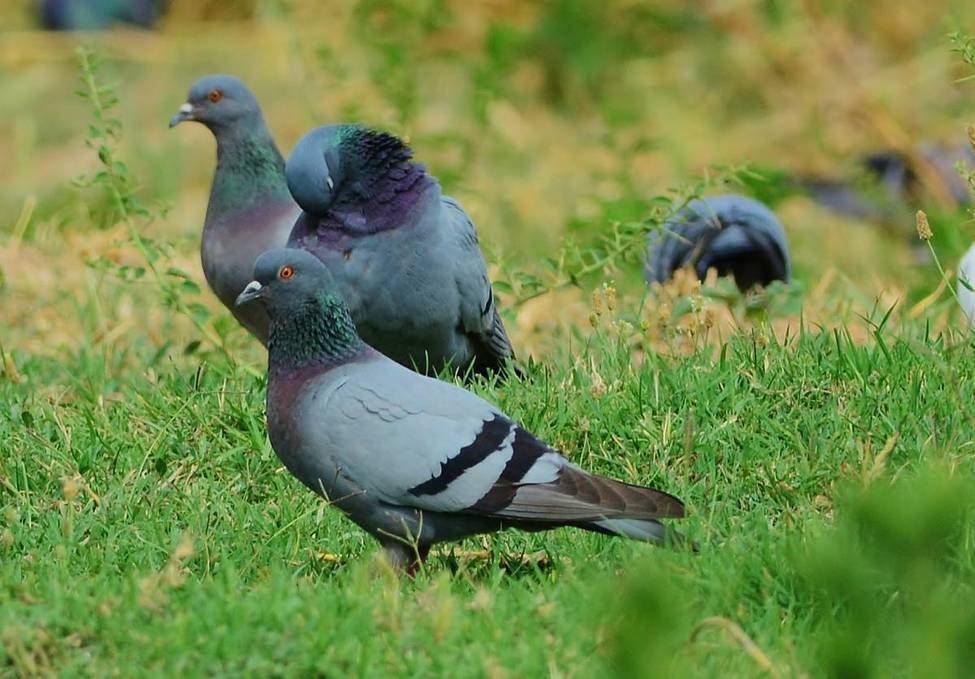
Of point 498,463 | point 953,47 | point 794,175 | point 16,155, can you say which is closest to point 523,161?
point 794,175

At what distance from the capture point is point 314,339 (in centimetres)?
356

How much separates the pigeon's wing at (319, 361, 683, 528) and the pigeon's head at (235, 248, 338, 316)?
0.32m

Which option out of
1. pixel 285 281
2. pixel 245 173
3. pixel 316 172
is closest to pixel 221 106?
pixel 245 173

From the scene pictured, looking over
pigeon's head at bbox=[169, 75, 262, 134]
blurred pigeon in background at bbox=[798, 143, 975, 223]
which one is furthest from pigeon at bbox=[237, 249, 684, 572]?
blurred pigeon in background at bbox=[798, 143, 975, 223]

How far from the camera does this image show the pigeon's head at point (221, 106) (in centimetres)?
520

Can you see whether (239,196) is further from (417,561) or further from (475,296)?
(417,561)

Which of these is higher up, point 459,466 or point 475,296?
point 459,466

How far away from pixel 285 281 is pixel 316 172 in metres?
0.89

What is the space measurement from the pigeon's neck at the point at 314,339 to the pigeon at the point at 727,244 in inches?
76.0

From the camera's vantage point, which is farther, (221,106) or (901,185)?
(901,185)

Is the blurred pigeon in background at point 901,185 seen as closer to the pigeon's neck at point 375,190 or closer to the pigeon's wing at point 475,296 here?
the pigeon's wing at point 475,296

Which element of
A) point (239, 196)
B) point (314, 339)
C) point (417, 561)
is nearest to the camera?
point (417, 561)

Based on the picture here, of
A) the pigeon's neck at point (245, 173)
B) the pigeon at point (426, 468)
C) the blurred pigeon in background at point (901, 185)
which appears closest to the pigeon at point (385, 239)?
the pigeon's neck at point (245, 173)

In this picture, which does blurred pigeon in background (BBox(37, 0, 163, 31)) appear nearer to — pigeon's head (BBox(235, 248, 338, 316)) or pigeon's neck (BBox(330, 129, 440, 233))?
pigeon's neck (BBox(330, 129, 440, 233))
